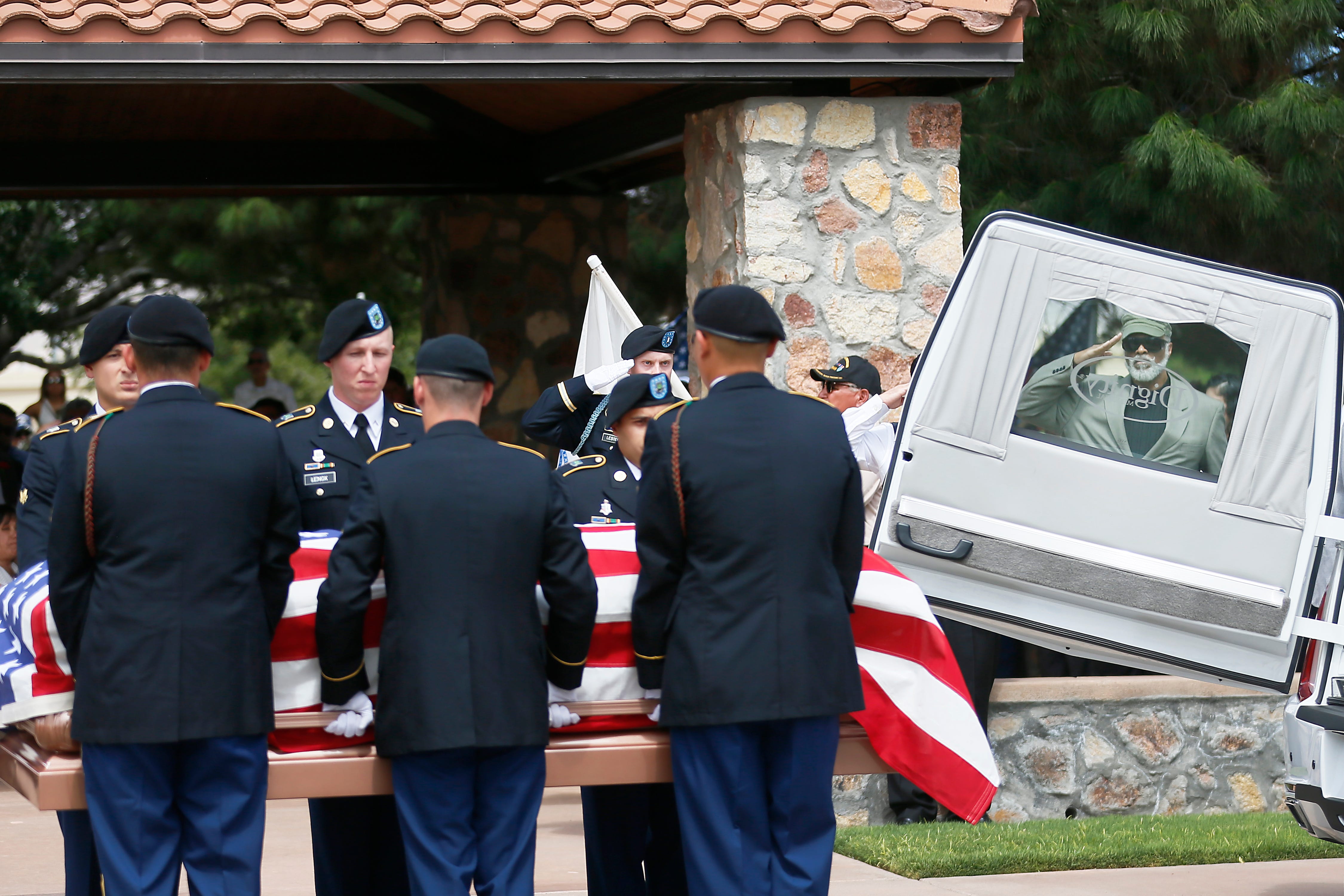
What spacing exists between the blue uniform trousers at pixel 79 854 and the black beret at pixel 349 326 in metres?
1.38

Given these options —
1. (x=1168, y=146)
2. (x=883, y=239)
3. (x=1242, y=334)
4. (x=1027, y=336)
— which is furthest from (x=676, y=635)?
(x=1168, y=146)

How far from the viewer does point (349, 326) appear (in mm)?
4324

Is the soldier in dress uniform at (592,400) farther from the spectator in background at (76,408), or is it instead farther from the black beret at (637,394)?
the spectator in background at (76,408)

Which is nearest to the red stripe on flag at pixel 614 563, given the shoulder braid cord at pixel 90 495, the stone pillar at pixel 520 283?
the shoulder braid cord at pixel 90 495

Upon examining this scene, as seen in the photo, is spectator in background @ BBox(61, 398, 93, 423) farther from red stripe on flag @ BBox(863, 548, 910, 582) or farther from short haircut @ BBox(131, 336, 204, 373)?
red stripe on flag @ BBox(863, 548, 910, 582)

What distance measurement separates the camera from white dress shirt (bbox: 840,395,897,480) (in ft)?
19.7

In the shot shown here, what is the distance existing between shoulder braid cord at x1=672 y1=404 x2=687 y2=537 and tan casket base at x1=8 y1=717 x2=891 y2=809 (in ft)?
1.85

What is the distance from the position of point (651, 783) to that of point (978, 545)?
126cm

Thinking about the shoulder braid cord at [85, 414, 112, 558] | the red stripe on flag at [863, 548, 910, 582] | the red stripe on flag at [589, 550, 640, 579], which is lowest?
the red stripe on flag at [863, 548, 910, 582]

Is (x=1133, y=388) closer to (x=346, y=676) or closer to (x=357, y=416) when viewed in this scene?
(x=357, y=416)

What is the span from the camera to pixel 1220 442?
474 centimetres

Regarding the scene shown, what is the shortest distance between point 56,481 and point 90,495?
2.45 ft

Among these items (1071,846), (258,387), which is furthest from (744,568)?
(258,387)

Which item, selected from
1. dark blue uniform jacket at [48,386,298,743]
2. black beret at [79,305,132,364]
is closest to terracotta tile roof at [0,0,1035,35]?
black beret at [79,305,132,364]
